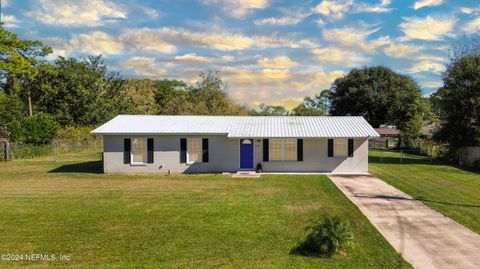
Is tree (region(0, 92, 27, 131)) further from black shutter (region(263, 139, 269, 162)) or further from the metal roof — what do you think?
black shutter (region(263, 139, 269, 162))

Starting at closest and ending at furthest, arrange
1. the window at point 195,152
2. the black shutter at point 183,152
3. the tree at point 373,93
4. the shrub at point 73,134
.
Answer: the black shutter at point 183,152 → the window at point 195,152 → the shrub at point 73,134 → the tree at point 373,93

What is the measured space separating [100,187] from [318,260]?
12451mm

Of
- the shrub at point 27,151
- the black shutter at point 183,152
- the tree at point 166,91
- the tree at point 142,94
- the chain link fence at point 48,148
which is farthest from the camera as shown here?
the tree at point 166,91

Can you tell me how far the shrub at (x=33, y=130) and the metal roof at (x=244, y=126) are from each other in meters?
14.8

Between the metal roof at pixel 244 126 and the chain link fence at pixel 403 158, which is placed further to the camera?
the chain link fence at pixel 403 158

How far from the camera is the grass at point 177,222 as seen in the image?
8.18 meters

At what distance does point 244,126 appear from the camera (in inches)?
918

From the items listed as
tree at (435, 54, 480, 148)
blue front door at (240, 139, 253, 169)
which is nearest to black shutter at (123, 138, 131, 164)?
blue front door at (240, 139, 253, 169)

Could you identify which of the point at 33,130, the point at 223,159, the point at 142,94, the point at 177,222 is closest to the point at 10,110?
the point at 33,130

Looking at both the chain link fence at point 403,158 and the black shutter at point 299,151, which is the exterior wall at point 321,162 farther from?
the chain link fence at point 403,158

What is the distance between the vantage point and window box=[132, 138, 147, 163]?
21812 millimetres

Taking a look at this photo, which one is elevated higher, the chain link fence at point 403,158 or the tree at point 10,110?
the tree at point 10,110

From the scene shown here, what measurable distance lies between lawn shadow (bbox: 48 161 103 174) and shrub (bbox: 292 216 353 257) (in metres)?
17.4

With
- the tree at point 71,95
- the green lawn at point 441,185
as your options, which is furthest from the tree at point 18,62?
the green lawn at point 441,185
